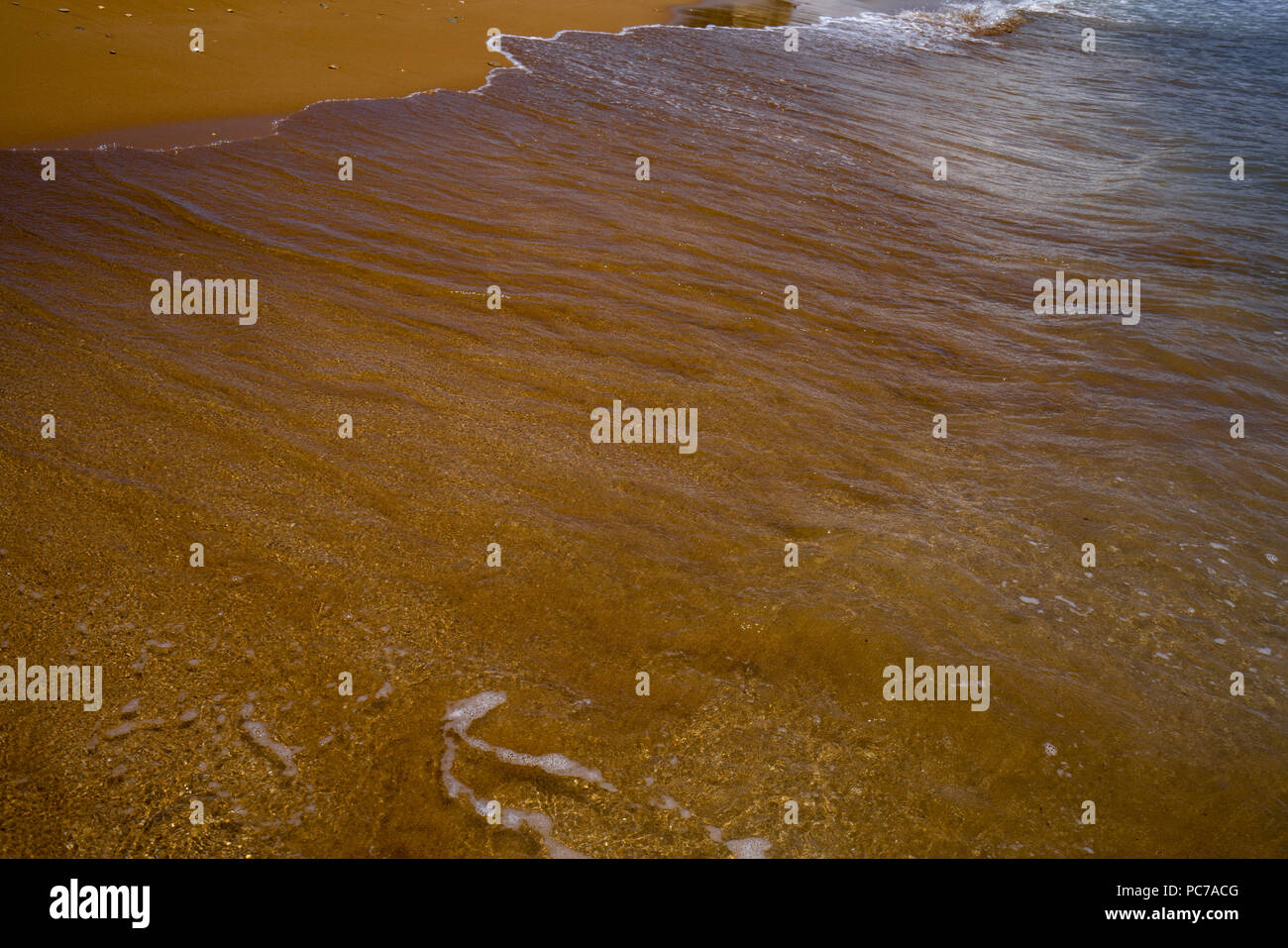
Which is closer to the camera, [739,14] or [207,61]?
[207,61]

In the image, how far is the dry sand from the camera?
7.85 meters

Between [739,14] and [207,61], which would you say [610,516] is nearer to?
[207,61]

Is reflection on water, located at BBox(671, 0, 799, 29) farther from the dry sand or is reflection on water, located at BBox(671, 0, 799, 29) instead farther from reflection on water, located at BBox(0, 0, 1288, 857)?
reflection on water, located at BBox(0, 0, 1288, 857)

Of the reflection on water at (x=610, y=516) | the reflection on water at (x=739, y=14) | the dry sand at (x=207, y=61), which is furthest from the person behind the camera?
the reflection on water at (x=739, y=14)

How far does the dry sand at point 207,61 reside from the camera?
7.85 meters

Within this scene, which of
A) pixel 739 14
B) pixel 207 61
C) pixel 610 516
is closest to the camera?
pixel 610 516

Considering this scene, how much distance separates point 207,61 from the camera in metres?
9.11

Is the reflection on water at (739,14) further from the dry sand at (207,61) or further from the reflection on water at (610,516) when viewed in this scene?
the reflection on water at (610,516)

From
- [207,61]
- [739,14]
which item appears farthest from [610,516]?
→ [739,14]

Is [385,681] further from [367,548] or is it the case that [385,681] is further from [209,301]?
[209,301]

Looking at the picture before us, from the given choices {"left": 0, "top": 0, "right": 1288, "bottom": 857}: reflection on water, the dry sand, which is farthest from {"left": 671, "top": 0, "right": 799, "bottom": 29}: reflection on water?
{"left": 0, "top": 0, "right": 1288, "bottom": 857}: reflection on water

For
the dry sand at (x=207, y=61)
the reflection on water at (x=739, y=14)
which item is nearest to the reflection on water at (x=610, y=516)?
the dry sand at (x=207, y=61)
